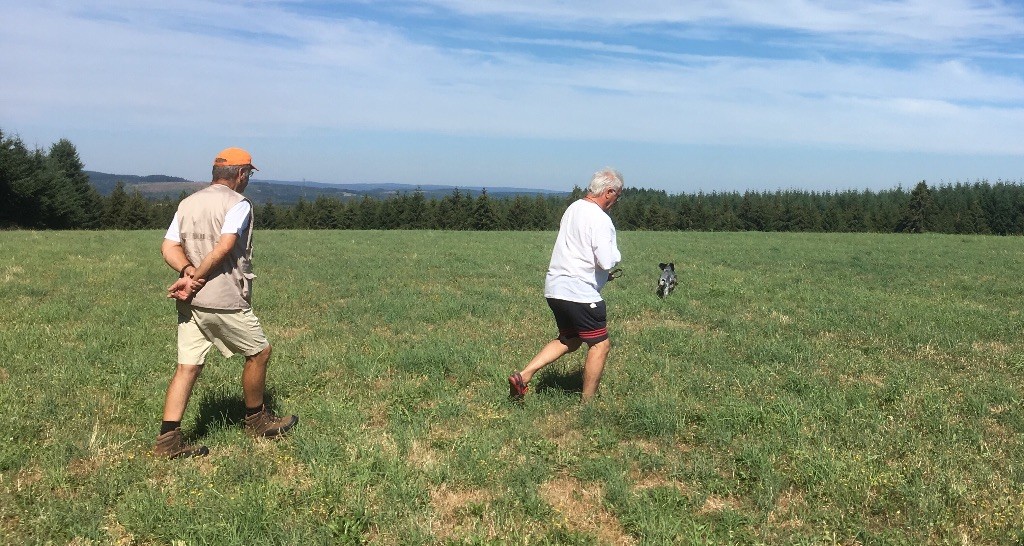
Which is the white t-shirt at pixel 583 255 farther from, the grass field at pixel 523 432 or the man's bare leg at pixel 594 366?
the grass field at pixel 523 432

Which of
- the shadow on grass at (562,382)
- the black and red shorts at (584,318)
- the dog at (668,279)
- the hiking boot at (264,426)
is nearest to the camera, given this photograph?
the hiking boot at (264,426)

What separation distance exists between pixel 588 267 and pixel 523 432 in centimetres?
149

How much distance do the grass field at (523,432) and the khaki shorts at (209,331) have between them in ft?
2.44

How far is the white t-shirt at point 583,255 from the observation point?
560cm

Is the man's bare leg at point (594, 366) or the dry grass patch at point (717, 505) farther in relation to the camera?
the man's bare leg at point (594, 366)

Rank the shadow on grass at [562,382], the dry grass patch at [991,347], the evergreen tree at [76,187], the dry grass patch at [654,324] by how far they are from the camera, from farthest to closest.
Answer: the evergreen tree at [76,187] → the dry grass patch at [654,324] → the dry grass patch at [991,347] → the shadow on grass at [562,382]

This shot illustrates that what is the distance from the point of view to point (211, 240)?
4.71 metres

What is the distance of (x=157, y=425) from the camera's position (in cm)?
534

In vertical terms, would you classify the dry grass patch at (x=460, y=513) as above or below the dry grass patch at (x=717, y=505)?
below

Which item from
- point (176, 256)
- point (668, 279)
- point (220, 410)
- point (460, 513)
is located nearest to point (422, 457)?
point (460, 513)

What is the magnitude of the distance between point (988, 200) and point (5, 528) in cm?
9818

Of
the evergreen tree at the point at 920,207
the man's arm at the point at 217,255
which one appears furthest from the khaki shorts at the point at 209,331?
the evergreen tree at the point at 920,207

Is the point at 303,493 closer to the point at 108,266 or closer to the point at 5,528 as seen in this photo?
the point at 5,528

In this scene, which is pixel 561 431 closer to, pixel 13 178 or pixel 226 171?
pixel 226 171
